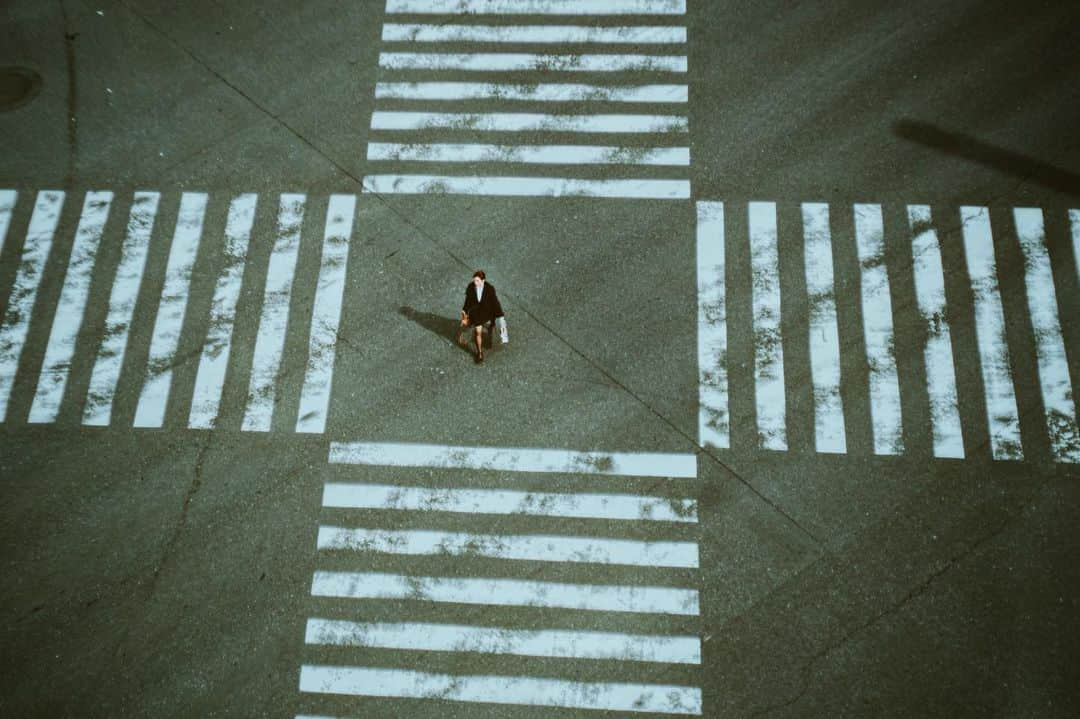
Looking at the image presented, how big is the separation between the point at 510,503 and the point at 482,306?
2.41 m

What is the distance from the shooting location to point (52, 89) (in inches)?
488

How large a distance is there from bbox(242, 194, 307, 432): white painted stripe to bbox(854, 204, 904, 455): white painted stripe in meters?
Result: 7.63

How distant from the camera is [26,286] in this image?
36.2 ft

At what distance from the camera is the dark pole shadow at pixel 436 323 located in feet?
34.8

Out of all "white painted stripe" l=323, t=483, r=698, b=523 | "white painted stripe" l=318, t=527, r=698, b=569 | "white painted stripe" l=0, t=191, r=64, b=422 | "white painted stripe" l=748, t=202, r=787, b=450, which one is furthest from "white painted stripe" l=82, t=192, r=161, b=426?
"white painted stripe" l=748, t=202, r=787, b=450

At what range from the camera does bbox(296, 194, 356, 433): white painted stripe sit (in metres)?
10.2

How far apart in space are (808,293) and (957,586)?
3982 mm

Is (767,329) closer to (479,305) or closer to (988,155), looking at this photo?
(479,305)

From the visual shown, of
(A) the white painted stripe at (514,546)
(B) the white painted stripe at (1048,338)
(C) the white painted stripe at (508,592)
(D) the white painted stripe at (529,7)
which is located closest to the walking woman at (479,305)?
(A) the white painted stripe at (514,546)

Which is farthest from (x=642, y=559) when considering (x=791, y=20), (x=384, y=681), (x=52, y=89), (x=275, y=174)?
(x=52, y=89)

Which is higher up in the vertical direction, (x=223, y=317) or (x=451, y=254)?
(x=451, y=254)

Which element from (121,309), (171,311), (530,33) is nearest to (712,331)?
(530,33)

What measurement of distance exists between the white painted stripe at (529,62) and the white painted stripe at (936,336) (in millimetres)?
4284

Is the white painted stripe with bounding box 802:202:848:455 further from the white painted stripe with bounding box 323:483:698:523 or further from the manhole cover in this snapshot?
the manhole cover
